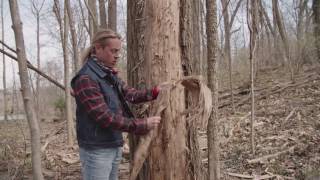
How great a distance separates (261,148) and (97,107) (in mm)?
4436

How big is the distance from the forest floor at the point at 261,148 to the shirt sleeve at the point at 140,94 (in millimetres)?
2540

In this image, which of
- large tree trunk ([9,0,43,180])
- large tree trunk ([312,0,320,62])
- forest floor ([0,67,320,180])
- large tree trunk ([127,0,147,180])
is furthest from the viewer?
large tree trunk ([312,0,320,62])

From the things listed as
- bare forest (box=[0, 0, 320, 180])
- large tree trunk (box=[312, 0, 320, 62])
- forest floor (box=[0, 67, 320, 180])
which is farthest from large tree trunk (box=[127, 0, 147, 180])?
large tree trunk (box=[312, 0, 320, 62])

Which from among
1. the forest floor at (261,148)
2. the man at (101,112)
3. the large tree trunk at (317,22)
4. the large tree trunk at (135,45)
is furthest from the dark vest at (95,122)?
the large tree trunk at (317,22)

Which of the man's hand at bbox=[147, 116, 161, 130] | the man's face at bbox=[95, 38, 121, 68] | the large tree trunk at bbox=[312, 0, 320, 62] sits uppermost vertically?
the large tree trunk at bbox=[312, 0, 320, 62]

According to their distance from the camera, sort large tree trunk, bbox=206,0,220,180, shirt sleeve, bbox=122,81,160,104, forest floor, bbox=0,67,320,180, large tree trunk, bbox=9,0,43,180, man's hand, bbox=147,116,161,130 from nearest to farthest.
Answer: man's hand, bbox=147,116,161,130, shirt sleeve, bbox=122,81,160,104, large tree trunk, bbox=9,0,43,180, large tree trunk, bbox=206,0,220,180, forest floor, bbox=0,67,320,180

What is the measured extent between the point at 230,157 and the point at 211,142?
174 cm

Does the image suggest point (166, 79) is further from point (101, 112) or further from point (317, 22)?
point (317, 22)

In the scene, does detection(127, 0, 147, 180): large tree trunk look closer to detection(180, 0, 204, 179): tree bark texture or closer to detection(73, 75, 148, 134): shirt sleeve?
detection(180, 0, 204, 179): tree bark texture

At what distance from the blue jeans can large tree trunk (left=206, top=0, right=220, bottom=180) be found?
6.48ft

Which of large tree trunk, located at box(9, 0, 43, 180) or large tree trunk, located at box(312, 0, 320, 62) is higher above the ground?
large tree trunk, located at box(312, 0, 320, 62)

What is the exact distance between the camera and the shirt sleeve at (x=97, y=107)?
2.78 m

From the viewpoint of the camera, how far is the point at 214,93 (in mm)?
4852

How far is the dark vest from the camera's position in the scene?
113 inches
